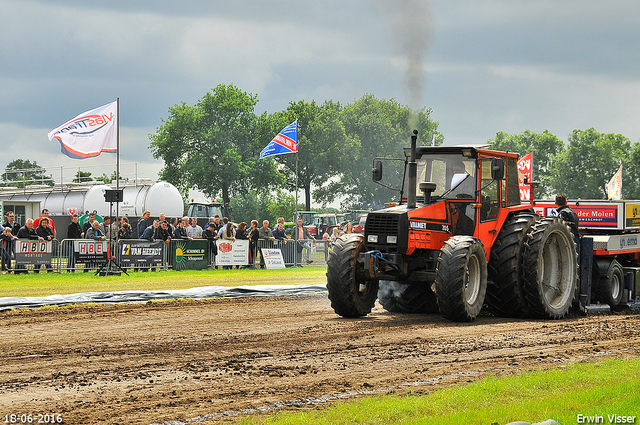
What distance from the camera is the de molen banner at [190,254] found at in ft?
76.4

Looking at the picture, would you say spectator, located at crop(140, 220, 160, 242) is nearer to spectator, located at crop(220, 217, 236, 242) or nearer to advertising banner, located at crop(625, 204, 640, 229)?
spectator, located at crop(220, 217, 236, 242)

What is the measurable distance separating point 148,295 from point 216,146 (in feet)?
163

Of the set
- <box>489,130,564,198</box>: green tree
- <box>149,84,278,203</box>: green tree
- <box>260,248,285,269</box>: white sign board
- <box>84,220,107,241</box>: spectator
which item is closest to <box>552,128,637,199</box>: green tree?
<box>489,130,564,198</box>: green tree

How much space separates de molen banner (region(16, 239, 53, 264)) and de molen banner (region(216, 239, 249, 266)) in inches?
222

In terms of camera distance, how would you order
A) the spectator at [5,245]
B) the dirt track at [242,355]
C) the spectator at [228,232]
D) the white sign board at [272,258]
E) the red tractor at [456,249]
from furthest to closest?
the white sign board at [272,258], the spectator at [228,232], the spectator at [5,245], the red tractor at [456,249], the dirt track at [242,355]

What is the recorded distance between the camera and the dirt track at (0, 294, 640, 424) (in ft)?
20.1

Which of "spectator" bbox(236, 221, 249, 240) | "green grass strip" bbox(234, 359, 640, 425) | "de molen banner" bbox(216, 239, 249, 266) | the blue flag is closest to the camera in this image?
"green grass strip" bbox(234, 359, 640, 425)

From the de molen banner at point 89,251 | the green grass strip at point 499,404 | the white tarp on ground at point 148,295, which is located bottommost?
the white tarp on ground at point 148,295

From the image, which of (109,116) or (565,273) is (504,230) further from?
(109,116)

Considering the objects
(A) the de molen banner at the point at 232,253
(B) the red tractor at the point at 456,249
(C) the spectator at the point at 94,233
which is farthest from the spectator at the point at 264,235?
(B) the red tractor at the point at 456,249

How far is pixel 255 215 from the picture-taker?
2638 inches

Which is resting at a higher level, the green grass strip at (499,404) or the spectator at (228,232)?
the spectator at (228,232)

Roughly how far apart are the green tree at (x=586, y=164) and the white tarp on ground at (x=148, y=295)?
63.7 metres

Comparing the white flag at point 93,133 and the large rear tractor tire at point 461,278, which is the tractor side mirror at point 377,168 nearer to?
the large rear tractor tire at point 461,278
